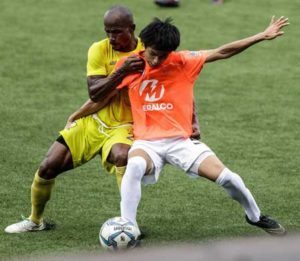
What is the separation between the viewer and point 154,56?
16.6ft

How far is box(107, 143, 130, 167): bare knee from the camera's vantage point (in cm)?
524

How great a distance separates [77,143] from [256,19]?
10231 mm

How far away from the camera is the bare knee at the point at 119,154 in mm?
5238

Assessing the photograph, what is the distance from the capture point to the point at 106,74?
5.40 meters

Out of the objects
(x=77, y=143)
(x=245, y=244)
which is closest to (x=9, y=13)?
(x=77, y=143)

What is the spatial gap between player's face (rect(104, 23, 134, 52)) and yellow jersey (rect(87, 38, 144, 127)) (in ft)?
0.25

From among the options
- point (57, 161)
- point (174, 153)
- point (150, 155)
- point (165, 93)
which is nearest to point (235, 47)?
point (165, 93)

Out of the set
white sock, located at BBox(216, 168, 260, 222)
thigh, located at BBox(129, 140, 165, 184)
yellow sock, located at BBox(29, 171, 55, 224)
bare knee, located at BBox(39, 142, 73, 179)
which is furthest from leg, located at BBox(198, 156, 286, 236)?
yellow sock, located at BBox(29, 171, 55, 224)

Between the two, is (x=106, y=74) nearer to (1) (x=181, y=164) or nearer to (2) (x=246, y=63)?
(1) (x=181, y=164)

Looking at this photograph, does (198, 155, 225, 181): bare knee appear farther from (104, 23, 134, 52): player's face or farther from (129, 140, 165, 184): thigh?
(104, 23, 134, 52): player's face

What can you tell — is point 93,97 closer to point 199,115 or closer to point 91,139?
point 91,139

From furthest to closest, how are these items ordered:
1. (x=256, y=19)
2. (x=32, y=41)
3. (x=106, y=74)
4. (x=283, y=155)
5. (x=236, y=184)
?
(x=256, y=19)
(x=32, y=41)
(x=283, y=155)
(x=106, y=74)
(x=236, y=184)

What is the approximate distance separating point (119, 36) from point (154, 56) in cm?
36

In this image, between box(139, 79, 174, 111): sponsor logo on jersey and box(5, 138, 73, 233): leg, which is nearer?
box(139, 79, 174, 111): sponsor logo on jersey
